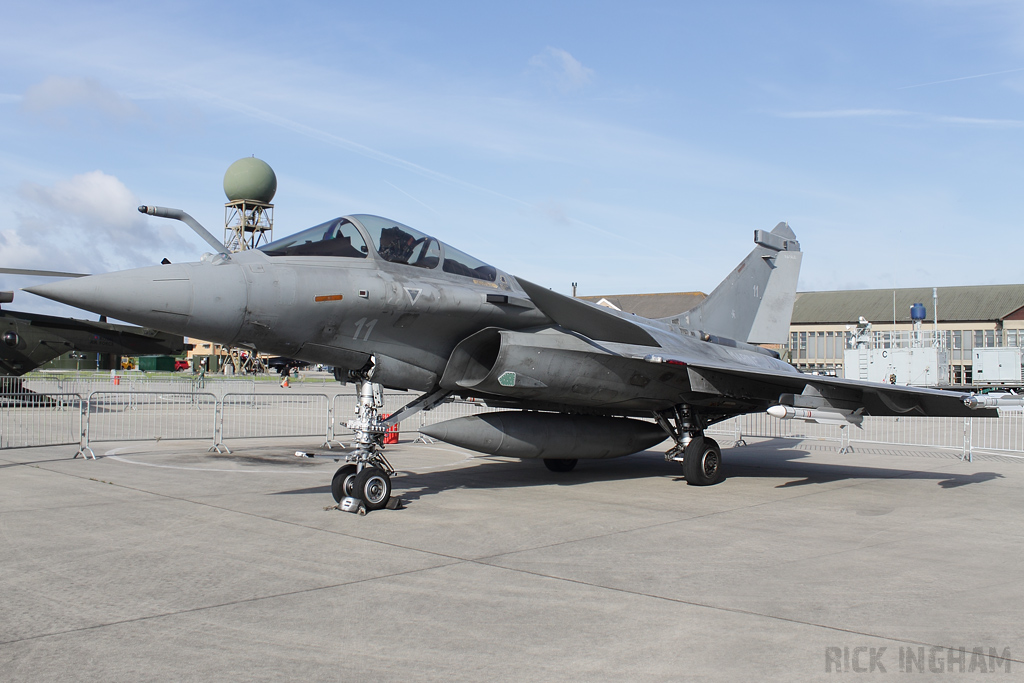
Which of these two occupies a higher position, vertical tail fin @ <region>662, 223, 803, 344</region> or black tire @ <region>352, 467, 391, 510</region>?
vertical tail fin @ <region>662, 223, 803, 344</region>

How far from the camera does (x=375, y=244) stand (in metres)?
7.42

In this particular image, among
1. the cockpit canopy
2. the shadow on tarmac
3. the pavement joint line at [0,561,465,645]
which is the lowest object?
the pavement joint line at [0,561,465,645]

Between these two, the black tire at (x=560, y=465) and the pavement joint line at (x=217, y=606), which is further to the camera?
the black tire at (x=560, y=465)

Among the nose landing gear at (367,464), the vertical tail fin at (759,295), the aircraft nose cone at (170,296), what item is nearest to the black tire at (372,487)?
the nose landing gear at (367,464)

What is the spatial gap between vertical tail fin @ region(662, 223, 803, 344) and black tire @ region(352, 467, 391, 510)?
702 cm

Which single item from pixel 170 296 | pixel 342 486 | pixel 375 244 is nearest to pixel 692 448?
pixel 342 486

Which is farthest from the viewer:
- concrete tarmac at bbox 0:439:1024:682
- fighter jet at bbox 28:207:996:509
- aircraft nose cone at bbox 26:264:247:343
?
fighter jet at bbox 28:207:996:509

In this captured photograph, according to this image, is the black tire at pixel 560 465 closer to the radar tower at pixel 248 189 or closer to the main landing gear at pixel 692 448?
the main landing gear at pixel 692 448

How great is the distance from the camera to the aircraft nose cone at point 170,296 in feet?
18.7

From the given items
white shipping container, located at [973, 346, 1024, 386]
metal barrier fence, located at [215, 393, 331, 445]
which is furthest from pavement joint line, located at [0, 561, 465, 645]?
white shipping container, located at [973, 346, 1024, 386]

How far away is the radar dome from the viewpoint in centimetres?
4897

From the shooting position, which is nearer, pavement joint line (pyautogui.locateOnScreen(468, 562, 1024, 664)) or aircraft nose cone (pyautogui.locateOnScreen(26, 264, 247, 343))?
pavement joint line (pyautogui.locateOnScreen(468, 562, 1024, 664))

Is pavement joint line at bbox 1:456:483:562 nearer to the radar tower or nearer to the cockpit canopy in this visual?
the cockpit canopy

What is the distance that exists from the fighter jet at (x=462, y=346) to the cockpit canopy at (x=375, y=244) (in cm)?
2
